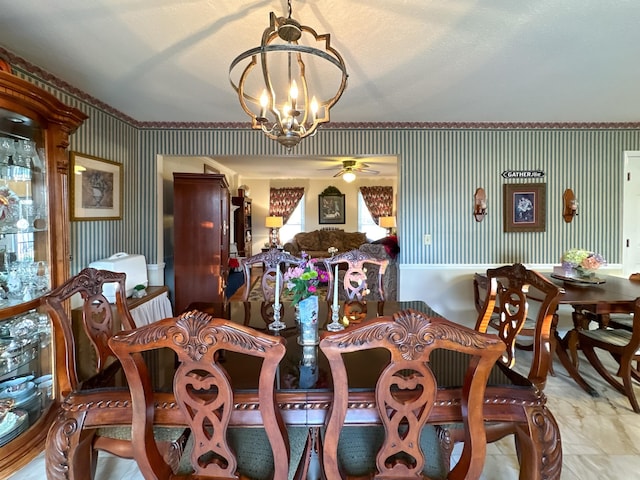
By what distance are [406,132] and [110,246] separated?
→ 3369mm

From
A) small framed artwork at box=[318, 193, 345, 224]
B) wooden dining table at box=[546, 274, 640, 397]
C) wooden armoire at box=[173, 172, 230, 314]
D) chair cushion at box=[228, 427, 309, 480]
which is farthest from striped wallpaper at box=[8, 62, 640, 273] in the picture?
small framed artwork at box=[318, 193, 345, 224]

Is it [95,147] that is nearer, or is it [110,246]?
[95,147]

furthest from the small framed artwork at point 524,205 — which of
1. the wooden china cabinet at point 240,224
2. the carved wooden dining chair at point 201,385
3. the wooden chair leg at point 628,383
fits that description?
the wooden china cabinet at point 240,224

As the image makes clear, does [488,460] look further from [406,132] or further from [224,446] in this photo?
[406,132]

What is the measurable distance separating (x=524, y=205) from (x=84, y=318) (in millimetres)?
4194

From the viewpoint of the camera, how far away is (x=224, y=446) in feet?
3.28

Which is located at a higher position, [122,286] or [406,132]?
[406,132]

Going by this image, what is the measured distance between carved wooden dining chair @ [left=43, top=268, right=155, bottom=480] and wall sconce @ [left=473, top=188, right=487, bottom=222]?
11.6 feet

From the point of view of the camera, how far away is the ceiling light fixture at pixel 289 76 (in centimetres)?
146

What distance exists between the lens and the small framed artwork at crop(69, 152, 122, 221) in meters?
2.84

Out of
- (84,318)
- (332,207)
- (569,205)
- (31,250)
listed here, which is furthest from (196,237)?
(332,207)

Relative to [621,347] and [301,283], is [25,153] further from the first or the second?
[621,347]

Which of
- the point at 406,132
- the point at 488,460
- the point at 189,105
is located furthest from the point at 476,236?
the point at 189,105

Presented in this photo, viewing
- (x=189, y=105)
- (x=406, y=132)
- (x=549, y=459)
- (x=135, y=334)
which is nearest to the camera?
(x=135, y=334)
